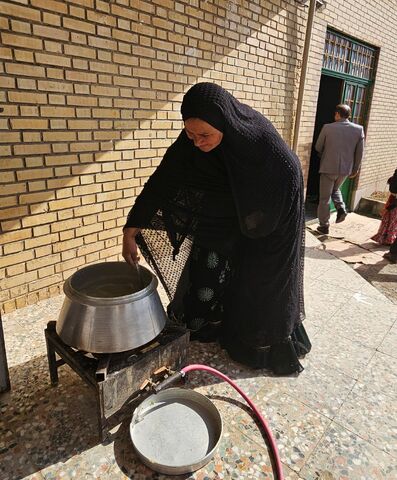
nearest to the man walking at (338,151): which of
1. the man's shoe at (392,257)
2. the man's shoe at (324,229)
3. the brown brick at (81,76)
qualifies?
the man's shoe at (324,229)

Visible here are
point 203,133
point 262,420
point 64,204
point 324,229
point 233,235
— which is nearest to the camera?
point 203,133

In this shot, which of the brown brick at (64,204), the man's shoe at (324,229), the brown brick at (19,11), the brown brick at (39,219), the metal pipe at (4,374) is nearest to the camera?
the metal pipe at (4,374)

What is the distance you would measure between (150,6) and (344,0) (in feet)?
14.2

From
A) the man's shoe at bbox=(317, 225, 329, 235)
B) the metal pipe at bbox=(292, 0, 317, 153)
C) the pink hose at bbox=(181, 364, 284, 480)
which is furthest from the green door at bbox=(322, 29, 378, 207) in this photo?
the pink hose at bbox=(181, 364, 284, 480)

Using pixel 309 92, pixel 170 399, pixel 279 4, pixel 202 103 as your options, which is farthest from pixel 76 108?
pixel 309 92

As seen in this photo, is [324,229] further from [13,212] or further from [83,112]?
[13,212]

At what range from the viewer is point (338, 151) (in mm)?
5926

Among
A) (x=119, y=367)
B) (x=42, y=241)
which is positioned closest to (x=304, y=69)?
(x=42, y=241)

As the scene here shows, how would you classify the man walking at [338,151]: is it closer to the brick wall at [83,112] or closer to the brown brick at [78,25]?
the brick wall at [83,112]

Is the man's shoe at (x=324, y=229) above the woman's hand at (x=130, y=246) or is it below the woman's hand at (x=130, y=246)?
below

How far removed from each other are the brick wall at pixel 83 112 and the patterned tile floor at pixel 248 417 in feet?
2.07

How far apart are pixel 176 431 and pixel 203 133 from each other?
150cm

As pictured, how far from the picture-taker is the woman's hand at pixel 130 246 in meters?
2.28

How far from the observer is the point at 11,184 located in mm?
2688
